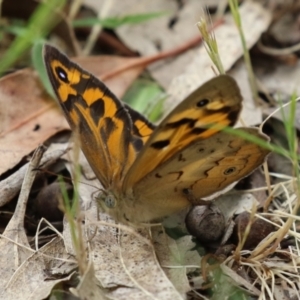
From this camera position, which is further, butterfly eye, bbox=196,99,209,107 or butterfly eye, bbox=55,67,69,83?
butterfly eye, bbox=55,67,69,83

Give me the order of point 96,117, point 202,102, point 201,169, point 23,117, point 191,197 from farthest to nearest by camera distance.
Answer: point 23,117 → point 96,117 → point 191,197 → point 201,169 → point 202,102

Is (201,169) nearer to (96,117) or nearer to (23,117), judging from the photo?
(96,117)

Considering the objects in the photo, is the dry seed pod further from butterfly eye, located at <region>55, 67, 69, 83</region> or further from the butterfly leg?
butterfly eye, located at <region>55, 67, 69, 83</region>

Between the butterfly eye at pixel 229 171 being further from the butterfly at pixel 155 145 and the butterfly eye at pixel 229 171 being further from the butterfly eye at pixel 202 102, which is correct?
the butterfly eye at pixel 202 102

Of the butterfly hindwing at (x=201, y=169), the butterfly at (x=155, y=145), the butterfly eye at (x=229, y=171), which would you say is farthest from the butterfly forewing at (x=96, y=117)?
the butterfly eye at (x=229, y=171)

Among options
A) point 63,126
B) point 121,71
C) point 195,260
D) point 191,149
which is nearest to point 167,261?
point 195,260

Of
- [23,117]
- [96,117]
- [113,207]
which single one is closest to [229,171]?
[113,207]

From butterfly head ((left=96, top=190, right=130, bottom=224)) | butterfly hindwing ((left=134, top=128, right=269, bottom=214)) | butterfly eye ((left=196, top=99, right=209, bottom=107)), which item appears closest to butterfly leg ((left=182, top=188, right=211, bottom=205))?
butterfly hindwing ((left=134, top=128, right=269, bottom=214))

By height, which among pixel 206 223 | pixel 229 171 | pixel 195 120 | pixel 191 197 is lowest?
pixel 206 223
